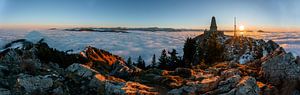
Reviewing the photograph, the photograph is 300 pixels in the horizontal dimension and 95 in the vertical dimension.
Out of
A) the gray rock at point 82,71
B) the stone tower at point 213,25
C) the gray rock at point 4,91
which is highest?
the stone tower at point 213,25

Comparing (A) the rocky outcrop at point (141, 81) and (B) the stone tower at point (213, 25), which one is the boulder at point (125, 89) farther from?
(B) the stone tower at point (213, 25)

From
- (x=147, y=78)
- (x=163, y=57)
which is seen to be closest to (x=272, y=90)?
(x=147, y=78)

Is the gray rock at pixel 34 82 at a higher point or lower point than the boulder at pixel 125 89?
higher

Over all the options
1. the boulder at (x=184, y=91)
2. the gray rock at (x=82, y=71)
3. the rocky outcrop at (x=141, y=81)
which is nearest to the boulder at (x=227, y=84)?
the rocky outcrop at (x=141, y=81)

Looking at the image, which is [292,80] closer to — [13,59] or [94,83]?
[94,83]

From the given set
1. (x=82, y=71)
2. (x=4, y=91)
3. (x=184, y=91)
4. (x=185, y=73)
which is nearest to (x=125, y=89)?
(x=184, y=91)

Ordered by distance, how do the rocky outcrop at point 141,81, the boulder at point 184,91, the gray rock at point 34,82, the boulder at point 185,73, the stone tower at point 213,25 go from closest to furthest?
1. the gray rock at point 34,82
2. the rocky outcrop at point 141,81
3. the boulder at point 184,91
4. the boulder at point 185,73
5. the stone tower at point 213,25

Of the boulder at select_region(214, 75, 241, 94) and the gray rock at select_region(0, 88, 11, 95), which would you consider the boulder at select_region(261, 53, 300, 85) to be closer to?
the boulder at select_region(214, 75, 241, 94)

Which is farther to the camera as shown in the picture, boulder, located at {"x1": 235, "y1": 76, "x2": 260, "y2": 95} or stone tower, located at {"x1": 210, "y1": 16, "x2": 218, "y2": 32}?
stone tower, located at {"x1": 210, "y1": 16, "x2": 218, "y2": 32}

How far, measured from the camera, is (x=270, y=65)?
78.3 feet

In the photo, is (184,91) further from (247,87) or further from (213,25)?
(213,25)

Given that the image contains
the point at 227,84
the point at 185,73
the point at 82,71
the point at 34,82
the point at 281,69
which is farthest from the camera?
the point at 185,73

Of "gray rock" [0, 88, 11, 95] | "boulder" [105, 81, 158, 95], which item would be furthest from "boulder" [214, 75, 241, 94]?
"gray rock" [0, 88, 11, 95]

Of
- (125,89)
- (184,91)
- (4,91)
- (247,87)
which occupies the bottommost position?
(184,91)
